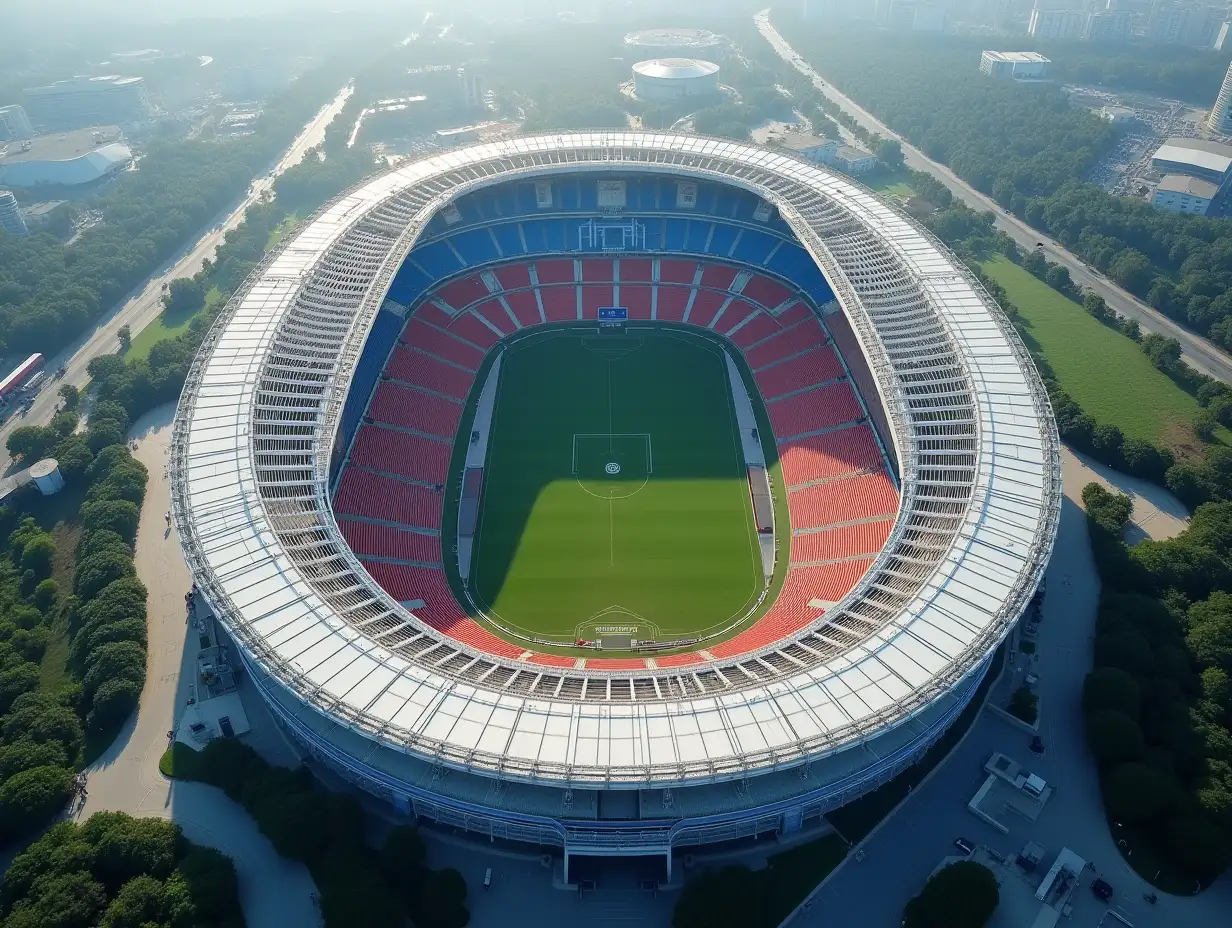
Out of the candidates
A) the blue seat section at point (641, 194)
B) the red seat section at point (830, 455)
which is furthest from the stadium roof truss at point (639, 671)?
the blue seat section at point (641, 194)

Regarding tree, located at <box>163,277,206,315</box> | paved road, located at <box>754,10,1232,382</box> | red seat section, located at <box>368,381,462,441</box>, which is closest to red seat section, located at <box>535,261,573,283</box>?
red seat section, located at <box>368,381,462,441</box>

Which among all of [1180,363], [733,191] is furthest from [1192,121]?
[733,191]

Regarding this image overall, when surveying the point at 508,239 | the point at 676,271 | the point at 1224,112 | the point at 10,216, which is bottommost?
the point at 1224,112

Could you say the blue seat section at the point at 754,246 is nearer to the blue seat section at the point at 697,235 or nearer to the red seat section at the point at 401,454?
the blue seat section at the point at 697,235

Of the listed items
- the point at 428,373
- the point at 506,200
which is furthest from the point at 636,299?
the point at 428,373

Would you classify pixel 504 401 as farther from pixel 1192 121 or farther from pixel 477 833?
pixel 1192 121

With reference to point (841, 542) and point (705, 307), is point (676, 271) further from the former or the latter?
point (841, 542)

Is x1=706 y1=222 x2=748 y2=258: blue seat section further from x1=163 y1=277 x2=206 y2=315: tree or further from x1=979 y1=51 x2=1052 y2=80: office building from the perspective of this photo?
x1=979 y1=51 x2=1052 y2=80: office building
